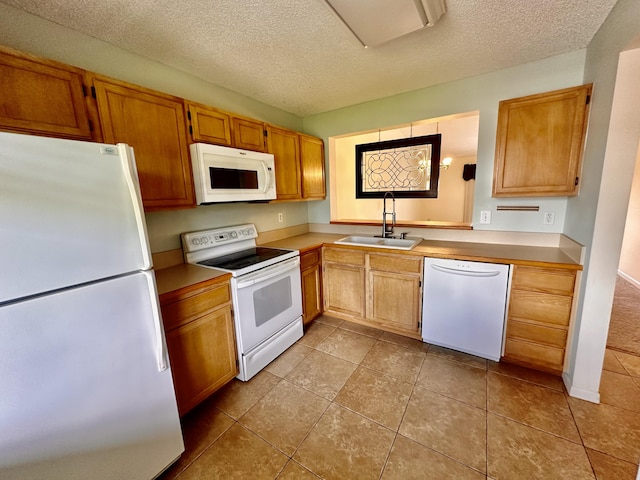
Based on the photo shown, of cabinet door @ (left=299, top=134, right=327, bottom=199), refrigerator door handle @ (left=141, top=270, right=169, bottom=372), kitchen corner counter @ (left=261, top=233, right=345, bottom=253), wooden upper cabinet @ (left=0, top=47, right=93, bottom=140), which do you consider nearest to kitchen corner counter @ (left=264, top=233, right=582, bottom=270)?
kitchen corner counter @ (left=261, top=233, right=345, bottom=253)

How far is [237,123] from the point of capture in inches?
82.5

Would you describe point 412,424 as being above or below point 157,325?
below

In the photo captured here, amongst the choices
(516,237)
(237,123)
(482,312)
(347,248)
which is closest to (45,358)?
(237,123)

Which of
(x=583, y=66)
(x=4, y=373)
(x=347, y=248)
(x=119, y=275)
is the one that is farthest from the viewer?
(x=347, y=248)

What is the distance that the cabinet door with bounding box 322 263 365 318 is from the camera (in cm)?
259

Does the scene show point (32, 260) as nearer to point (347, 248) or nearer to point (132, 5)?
point (132, 5)

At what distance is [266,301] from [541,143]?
241 centimetres

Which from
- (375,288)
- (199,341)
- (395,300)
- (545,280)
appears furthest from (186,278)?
(545,280)

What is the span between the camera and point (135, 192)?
3.58 feet

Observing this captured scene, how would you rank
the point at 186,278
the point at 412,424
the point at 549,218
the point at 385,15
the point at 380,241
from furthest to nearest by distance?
the point at 380,241 < the point at 549,218 < the point at 186,278 < the point at 412,424 < the point at 385,15

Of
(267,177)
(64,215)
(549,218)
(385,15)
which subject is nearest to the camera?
(64,215)

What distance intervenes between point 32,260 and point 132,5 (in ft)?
4.48

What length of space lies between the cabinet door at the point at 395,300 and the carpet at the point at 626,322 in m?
1.71

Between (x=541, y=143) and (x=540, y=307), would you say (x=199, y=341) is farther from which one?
(x=541, y=143)
